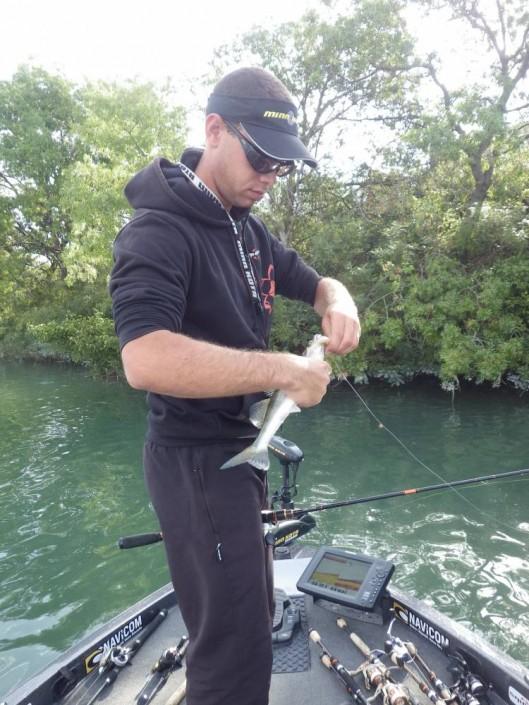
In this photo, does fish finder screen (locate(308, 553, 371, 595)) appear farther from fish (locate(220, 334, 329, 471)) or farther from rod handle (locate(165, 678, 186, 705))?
fish (locate(220, 334, 329, 471))

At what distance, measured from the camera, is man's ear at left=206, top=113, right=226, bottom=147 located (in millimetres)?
2109

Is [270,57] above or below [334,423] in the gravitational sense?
above

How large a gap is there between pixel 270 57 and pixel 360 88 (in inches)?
154

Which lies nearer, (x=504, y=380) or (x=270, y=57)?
(x=504, y=380)

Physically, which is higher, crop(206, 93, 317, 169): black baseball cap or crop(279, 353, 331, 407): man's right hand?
crop(206, 93, 317, 169): black baseball cap

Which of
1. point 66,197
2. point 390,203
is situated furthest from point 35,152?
point 390,203

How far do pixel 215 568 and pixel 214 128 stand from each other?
180cm

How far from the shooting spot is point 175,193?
2.08 meters

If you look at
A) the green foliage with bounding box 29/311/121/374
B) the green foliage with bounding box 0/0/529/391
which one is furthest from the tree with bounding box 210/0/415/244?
the green foliage with bounding box 29/311/121/374

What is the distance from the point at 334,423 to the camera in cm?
1412

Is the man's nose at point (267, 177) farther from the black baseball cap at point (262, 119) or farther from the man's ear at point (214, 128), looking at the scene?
the man's ear at point (214, 128)

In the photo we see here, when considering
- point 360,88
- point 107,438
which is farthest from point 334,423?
point 360,88

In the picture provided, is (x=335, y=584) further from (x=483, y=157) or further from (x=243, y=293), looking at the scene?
(x=483, y=157)

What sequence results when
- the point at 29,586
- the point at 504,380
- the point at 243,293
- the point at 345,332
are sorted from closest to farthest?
the point at 243,293 < the point at 345,332 < the point at 29,586 < the point at 504,380
